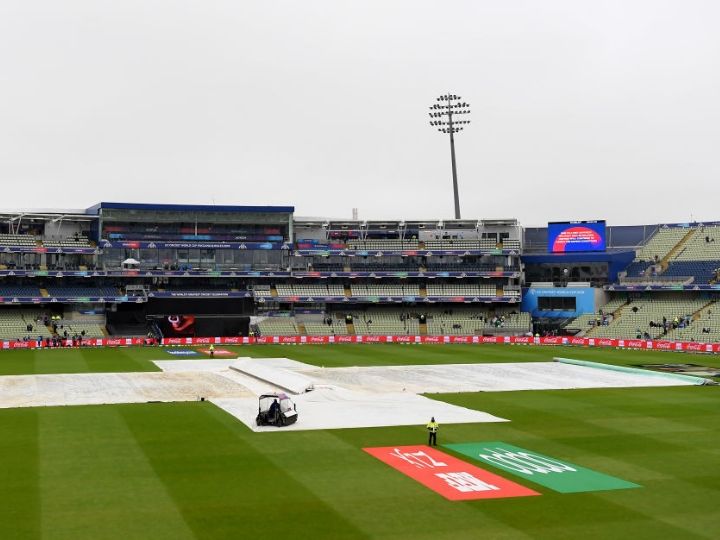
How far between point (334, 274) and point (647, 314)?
34.8 metres

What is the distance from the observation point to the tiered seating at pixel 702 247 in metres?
88.5

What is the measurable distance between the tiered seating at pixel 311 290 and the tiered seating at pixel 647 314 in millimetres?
29475

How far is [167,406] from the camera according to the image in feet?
115

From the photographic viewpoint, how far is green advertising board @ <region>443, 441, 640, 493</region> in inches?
834

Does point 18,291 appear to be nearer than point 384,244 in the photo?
Yes

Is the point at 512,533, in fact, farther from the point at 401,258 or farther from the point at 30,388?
the point at 401,258

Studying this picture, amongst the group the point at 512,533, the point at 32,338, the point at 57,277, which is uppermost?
the point at 57,277

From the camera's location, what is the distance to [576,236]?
92.9 m

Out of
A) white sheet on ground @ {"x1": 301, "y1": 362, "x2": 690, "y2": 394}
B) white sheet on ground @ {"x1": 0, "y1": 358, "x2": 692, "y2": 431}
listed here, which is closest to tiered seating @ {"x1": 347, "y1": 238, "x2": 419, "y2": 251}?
white sheet on ground @ {"x1": 0, "y1": 358, "x2": 692, "y2": 431}

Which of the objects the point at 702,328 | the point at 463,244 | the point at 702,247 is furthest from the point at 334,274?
the point at 702,247

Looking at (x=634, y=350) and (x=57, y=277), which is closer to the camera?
(x=634, y=350)

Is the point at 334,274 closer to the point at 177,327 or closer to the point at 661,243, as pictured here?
the point at 177,327

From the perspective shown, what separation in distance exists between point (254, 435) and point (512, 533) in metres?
13.0

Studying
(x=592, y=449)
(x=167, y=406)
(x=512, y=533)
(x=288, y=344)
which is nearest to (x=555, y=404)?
(x=592, y=449)
